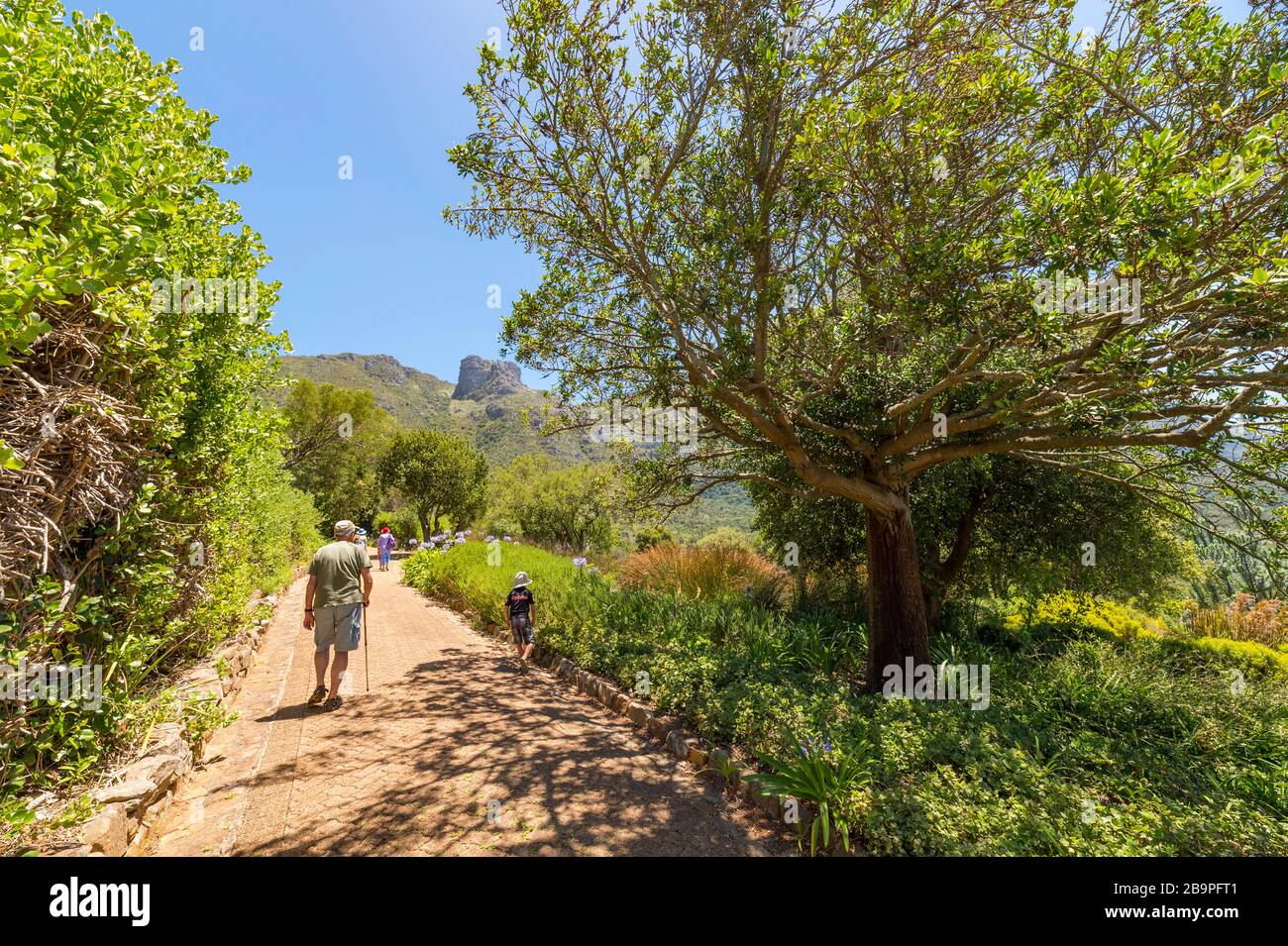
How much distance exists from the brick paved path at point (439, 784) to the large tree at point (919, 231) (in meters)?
3.54

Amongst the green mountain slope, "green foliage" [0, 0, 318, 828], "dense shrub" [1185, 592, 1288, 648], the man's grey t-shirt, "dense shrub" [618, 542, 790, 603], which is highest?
the green mountain slope

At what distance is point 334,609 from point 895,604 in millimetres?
6450

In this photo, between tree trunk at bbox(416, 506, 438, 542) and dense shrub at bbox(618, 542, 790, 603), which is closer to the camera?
dense shrub at bbox(618, 542, 790, 603)

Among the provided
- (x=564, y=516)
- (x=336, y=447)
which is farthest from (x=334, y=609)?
(x=336, y=447)

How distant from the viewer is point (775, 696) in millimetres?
4867

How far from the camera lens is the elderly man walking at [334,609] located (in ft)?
17.1

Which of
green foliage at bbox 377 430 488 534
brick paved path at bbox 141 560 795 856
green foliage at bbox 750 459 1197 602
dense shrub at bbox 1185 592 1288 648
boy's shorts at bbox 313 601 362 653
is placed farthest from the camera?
green foliage at bbox 377 430 488 534

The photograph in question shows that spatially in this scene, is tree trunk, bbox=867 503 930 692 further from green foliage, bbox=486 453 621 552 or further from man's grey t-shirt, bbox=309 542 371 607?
green foliage, bbox=486 453 621 552

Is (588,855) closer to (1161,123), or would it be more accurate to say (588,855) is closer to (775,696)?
(775,696)

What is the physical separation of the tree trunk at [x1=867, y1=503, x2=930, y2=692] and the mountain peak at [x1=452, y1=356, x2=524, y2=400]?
405 feet

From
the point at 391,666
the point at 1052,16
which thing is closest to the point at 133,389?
the point at 391,666

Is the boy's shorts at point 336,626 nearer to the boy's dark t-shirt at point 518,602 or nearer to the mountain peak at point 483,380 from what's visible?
the boy's dark t-shirt at point 518,602

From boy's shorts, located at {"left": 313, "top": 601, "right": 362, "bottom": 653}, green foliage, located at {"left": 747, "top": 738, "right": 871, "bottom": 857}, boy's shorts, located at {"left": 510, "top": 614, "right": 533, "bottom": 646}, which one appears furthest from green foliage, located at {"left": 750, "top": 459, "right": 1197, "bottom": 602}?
boy's shorts, located at {"left": 313, "top": 601, "right": 362, "bottom": 653}

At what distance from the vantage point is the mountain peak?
126406 millimetres
